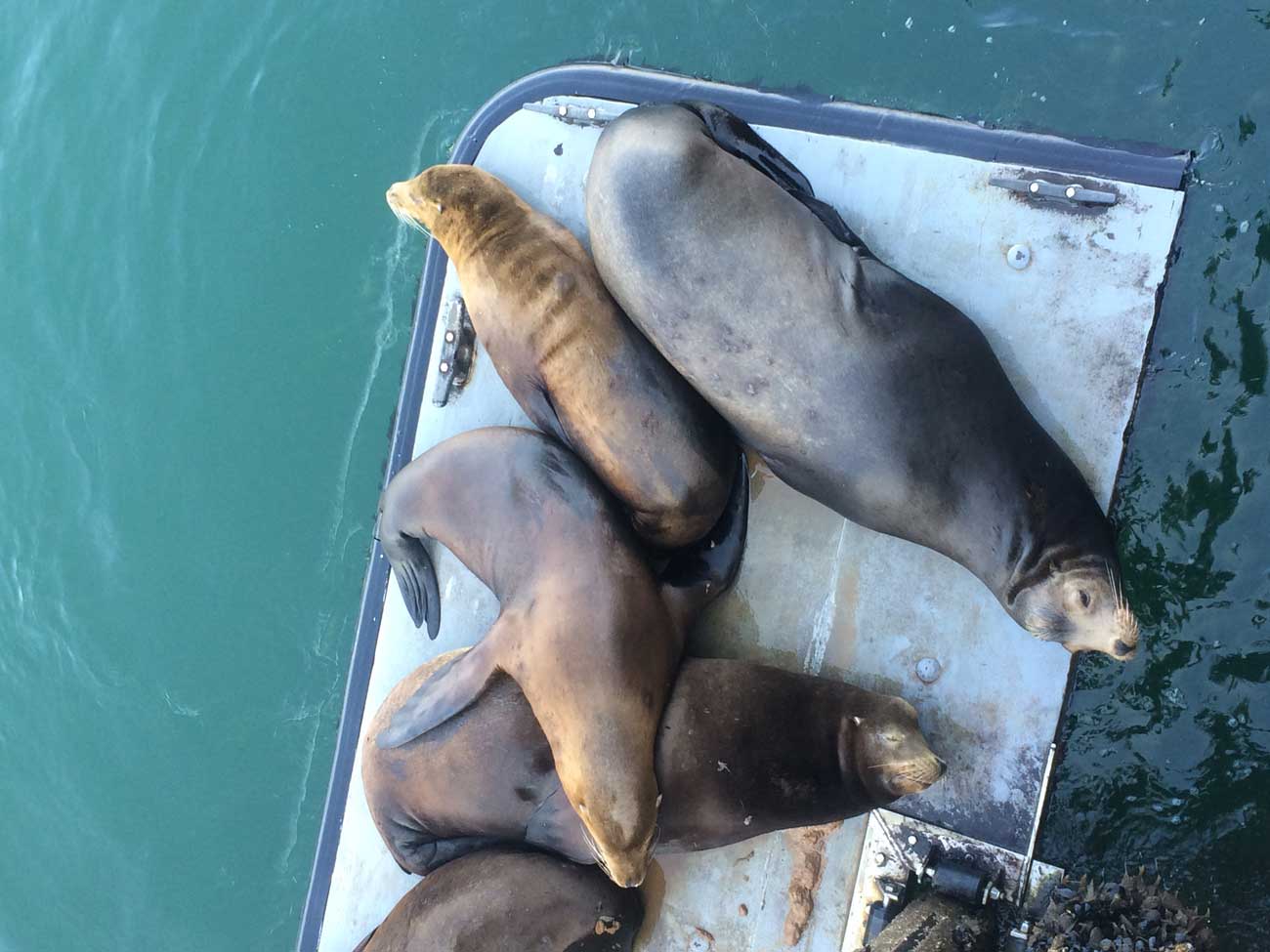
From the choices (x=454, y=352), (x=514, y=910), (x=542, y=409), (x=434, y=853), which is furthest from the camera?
(x=454, y=352)

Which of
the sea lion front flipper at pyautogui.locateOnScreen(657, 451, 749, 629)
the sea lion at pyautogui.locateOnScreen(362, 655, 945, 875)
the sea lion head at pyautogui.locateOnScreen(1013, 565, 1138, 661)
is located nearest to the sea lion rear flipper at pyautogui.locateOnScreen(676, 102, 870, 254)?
the sea lion front flipper at pyautogui.locateOnScreen(657, 451, 749, 629)

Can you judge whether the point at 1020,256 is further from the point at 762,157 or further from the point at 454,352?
the point at 454,352

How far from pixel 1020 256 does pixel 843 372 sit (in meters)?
1.36

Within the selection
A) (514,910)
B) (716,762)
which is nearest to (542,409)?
(716,762)

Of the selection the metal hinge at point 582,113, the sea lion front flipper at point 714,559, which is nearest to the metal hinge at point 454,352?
the metal hinge at point 582,113

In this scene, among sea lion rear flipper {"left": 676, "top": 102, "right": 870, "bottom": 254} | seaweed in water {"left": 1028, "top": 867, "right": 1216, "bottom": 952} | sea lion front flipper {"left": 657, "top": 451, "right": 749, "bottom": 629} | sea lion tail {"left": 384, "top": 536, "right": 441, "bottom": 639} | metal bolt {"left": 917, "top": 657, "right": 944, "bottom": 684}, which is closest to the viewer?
seaweed in water {"left": 1028, "top": 867, "right": 1216, "bottom": 952}

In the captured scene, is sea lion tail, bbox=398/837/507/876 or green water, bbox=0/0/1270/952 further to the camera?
sea lion tail, bbox=398/837/507/876

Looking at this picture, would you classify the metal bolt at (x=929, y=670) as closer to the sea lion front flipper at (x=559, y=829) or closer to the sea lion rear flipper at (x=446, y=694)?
the sea lion front flipper at (x=559, y=829)

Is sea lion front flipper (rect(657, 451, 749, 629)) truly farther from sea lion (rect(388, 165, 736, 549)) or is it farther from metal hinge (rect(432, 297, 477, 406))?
metal hinge (rect(432, 297, 477, 406))

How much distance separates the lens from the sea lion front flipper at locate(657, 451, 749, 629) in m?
5.21

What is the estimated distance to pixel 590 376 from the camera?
4.80 meters

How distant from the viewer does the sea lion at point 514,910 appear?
491 cm

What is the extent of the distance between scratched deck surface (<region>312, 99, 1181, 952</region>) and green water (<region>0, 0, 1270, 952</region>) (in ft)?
1.21

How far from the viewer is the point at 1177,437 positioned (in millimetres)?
5098
